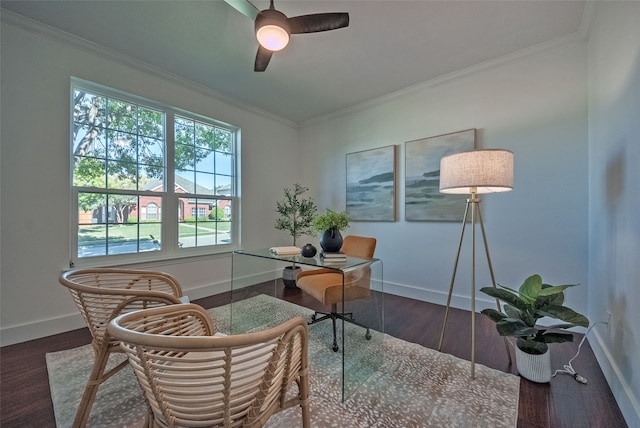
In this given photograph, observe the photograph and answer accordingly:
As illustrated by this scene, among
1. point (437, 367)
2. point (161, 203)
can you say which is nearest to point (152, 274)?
point (161, 203)

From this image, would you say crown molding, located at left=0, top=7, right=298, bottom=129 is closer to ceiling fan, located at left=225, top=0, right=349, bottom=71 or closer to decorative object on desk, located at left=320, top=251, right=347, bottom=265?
ceiling fan, located at left=225, top=0, right=349, bottom=71

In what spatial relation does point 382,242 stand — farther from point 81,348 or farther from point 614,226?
point 81,348

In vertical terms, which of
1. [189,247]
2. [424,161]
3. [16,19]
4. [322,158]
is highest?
[16,19]

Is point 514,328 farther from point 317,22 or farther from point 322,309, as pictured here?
point 317,22

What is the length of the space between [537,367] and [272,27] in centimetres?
281

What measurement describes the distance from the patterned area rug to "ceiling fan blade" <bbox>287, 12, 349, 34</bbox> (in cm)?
225

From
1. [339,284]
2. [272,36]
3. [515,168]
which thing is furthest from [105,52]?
[515,168]

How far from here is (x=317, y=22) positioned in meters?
1.77

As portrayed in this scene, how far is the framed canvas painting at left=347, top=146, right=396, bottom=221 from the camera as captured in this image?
11.3ft

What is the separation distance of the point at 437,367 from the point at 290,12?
2.94 meters

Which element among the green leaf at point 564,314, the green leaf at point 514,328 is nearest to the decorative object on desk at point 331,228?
the green leaf at point 514,328

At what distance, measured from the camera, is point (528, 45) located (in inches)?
97.0

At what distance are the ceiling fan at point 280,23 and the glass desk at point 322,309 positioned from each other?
5.28 feet

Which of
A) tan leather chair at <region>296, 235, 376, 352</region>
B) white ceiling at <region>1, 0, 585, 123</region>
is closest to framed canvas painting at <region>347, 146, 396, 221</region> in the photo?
white ceiling at <region>1, 0, 585, 123</region>
